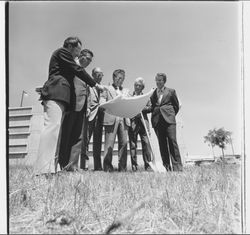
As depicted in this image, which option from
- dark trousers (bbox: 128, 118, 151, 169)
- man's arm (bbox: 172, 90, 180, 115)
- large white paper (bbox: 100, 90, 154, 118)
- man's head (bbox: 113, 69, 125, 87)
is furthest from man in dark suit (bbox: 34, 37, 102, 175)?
dark trousers (bbox: 128, 118, 151, 169)

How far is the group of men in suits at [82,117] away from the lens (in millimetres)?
2480

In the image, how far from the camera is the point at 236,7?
177 cm

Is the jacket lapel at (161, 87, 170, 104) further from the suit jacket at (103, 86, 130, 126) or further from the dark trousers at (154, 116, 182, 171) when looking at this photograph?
the suit jacket at (103, 86, 130, 126)

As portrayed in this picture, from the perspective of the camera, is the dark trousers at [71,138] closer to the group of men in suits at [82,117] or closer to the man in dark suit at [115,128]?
the group of men in suits at [82,117]

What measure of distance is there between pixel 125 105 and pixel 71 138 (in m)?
0.65

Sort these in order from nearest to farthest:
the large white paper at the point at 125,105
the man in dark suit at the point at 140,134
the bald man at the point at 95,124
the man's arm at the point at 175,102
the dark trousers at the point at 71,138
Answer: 1. the dark trousers at the point at 71,138
2. the large white paper at the point at 125,105
3. the bald man at the point at 95,124
4. the man's arm at the point at 175,102
5. the man in dark suit at the point at 140,134

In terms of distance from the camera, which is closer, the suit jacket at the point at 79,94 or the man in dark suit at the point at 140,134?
the suit jacket at the point at 79,94

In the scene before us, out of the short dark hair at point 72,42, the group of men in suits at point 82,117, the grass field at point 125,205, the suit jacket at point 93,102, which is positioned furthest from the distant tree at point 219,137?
the suit jacket at point 93,102

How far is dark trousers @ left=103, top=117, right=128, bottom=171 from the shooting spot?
11.4 feet

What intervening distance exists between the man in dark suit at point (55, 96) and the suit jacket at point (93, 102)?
85cm

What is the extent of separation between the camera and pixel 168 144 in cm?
362

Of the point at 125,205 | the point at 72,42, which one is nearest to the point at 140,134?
the point at 72,42

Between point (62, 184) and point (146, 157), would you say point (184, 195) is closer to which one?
point (62, 184)

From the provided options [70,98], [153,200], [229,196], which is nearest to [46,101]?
[70,98]
